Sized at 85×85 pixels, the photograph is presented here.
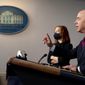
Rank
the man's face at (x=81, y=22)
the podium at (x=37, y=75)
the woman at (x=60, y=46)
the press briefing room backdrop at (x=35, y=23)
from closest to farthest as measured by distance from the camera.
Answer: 1. the podium at (x=37, y=75)
2. the man's face at (x=81, y=22)
3. the woman at (x=60, y=46)
4. the press briefing room backdrop at (x=35, y=23)

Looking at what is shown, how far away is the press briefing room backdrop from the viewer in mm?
4336

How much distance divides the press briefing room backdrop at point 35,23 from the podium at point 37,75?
10.1 ft

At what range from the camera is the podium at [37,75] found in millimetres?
1140

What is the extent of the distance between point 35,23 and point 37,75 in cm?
320

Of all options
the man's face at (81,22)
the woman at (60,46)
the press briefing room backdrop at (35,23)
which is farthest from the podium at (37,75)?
the press briefing room backdrop at (35,23)

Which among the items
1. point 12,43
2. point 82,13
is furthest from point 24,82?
point 12,43

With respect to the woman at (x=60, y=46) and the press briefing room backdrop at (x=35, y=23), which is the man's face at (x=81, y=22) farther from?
the press briefing room backdrop at (x=35, y=23)

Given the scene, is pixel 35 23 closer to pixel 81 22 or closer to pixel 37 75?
pixel 81 22

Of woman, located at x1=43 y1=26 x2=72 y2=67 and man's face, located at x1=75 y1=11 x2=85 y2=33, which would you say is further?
woman, located at x1=43 y1=26 x2=72 y2=67

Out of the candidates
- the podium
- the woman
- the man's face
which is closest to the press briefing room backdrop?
the woman

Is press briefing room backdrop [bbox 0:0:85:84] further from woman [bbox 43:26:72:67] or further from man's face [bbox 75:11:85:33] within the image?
man's face [bbox 75:11:85:33]

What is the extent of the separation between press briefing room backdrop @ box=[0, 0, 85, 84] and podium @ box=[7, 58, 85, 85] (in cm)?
308

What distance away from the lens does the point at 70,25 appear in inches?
175

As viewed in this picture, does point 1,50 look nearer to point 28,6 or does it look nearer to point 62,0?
point 28,6
